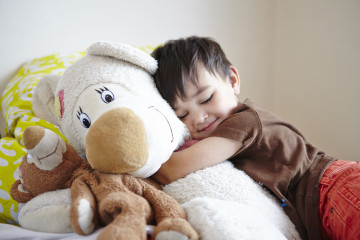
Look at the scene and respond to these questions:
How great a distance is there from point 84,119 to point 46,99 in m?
0.28

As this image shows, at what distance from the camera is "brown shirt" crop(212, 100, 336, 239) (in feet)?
2.44

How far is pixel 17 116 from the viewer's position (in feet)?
3.06

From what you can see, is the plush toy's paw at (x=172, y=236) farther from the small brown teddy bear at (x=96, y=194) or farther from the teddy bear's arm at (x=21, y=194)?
the teddy bear's arm at (x=21, y=194)

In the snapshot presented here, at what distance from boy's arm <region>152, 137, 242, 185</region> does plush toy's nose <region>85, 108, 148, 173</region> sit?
0.73ft

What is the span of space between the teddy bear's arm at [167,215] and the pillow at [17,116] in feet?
1.32

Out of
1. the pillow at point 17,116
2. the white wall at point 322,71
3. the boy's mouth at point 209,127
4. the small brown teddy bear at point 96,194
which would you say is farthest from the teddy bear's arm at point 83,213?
the white wall at point 322,71

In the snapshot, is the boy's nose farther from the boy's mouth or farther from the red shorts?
the red shorts

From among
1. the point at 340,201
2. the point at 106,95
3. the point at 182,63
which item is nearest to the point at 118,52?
the point at 106,95

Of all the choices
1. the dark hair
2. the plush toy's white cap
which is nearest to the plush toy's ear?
the plush toy's white cap

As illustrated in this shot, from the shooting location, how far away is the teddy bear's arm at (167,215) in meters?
0.40

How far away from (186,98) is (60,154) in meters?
0.41

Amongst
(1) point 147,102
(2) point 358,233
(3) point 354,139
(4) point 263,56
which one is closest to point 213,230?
(1) point 147,102

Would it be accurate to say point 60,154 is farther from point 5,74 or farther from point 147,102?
point 5,74

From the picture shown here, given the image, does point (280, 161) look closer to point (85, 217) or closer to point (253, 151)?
point (253, 151)
